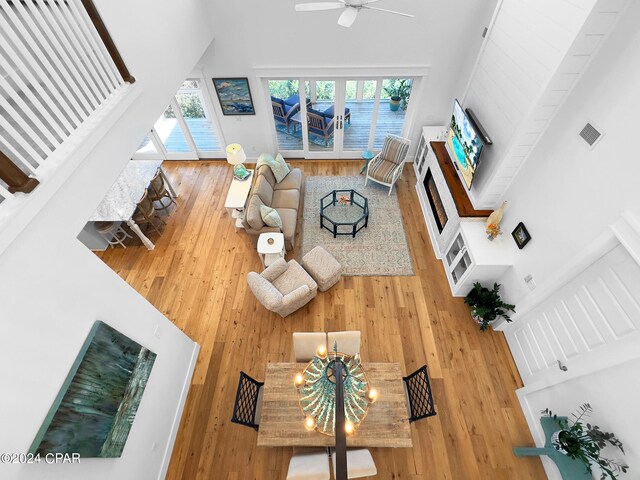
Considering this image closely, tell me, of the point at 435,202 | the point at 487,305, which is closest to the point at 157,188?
the point at 435,202

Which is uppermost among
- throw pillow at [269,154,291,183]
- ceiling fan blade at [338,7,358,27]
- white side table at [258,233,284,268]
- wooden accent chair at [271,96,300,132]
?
wooden accent chair at [271,96,300,132]

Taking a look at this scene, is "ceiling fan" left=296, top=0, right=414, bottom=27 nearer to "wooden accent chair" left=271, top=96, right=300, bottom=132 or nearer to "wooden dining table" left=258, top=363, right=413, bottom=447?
"wooden accent chair" left=271, top=96, right=300, bottom=132

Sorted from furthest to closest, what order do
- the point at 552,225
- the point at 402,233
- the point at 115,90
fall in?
the point at 402,233 → the point at 552,225 → the point at 115,90

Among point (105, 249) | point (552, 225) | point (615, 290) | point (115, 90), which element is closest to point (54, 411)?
point (115, 90)

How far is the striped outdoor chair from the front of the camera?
5652mm

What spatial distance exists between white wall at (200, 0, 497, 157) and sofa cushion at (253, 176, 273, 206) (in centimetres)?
169

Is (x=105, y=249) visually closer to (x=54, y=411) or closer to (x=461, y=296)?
(x=54, y=411)

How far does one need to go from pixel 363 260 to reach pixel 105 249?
14.3 feet

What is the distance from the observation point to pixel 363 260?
496 cm

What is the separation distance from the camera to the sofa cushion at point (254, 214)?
4.55 metres

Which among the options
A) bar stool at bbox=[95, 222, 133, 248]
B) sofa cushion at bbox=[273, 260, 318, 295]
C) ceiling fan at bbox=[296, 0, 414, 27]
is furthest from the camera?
bar stool at bbox=[95, 222, 133, 248]

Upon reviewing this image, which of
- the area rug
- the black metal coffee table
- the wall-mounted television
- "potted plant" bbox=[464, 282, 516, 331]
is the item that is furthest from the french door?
"potted plant" bbox=[464, 282, 516, 331]

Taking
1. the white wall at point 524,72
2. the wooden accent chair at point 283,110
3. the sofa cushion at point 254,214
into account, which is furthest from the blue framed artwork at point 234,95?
the white wall at point 524,72

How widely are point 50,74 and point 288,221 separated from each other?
329 centimetres
